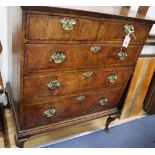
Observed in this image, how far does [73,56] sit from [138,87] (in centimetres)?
112

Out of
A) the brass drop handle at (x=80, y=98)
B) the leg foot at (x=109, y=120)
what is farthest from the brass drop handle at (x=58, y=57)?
the leg foot at (x=109, y=120)

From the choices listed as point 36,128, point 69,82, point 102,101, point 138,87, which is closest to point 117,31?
point 69,82

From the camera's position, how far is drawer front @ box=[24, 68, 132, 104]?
3.99 ft

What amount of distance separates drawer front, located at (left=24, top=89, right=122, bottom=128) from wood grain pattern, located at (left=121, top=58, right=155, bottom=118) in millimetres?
397

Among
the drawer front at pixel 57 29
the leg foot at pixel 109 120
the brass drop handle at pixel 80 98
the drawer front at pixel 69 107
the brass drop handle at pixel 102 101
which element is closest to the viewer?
the drawer front at pixel 57 29

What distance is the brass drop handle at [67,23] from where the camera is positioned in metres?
1.04

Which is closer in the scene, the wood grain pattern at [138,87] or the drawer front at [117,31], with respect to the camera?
the drawer front at [117,31]

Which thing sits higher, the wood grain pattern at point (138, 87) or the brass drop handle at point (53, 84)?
the brass drop handle at point (53, 84)

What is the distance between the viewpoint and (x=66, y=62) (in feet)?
4.01

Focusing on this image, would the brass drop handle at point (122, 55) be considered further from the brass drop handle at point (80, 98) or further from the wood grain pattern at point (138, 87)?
the wood grain pattern at point (138, 87)

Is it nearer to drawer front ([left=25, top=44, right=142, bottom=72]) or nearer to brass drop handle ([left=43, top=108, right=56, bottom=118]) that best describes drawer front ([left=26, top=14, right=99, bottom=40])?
drawer front ([left=25, top=44, right=142, bottom=72])

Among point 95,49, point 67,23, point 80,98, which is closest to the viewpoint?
point 67,23

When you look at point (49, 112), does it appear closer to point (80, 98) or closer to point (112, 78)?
point (80, 98)
